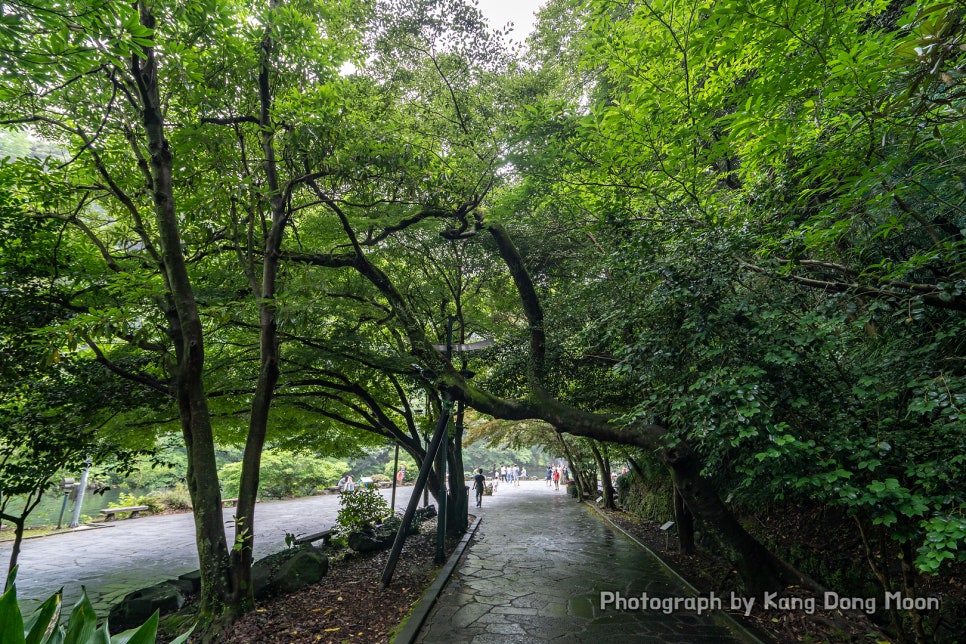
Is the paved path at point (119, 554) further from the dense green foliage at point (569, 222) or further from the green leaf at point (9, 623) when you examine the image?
the green leaf at point (9, 623)

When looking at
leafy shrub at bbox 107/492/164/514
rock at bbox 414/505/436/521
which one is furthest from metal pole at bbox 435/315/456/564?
leafy shrub at bbox 107/492/164/514

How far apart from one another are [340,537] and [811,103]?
37.5 feet

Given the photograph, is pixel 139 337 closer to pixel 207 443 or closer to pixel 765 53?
pixel 207 443

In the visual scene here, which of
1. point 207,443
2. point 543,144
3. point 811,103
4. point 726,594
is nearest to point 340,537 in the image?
point 207,443

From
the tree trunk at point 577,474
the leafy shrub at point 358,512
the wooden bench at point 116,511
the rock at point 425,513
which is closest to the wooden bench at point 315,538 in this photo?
the leafy shrub at point 358,512

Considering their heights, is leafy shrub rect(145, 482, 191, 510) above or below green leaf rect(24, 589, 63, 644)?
below

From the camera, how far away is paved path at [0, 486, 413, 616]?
28.4 feet

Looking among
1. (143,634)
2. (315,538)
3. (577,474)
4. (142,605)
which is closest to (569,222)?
(143,634)

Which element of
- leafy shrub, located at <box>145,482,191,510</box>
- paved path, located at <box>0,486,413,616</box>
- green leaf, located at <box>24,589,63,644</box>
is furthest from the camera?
leafy shrub, located at <box>145,482,191,510</box>

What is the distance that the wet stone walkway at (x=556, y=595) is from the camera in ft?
18.1

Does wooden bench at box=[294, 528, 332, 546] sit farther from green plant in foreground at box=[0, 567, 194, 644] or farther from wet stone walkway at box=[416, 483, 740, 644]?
green plant in foreground at box=[0, 567, 194, 644]

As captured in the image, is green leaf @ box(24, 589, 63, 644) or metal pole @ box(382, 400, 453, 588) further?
metal pole @ box(382, 400, 453, 588)

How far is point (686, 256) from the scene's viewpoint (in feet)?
15.8

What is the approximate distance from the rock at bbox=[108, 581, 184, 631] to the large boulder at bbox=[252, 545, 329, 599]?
4.01ft
